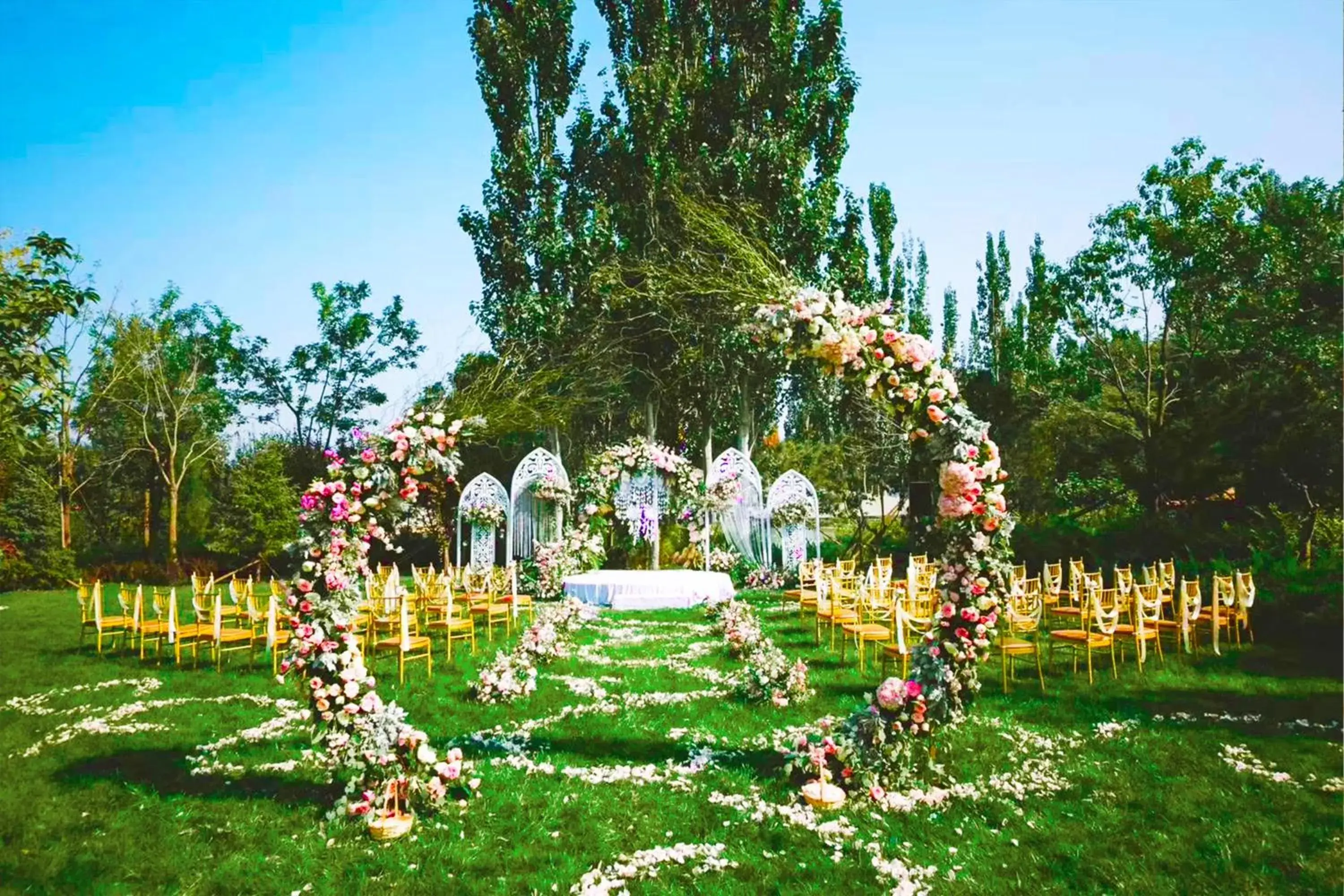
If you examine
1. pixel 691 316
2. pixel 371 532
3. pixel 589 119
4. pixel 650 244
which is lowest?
pixel 371 532

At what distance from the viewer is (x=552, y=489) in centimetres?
1744

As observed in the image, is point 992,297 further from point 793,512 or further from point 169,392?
point 169,392

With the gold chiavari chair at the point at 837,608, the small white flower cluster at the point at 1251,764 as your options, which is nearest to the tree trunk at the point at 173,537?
the gold chiavari chair at the point at 837,608

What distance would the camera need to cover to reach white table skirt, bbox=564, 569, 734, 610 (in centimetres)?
1444

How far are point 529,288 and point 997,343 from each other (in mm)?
18974

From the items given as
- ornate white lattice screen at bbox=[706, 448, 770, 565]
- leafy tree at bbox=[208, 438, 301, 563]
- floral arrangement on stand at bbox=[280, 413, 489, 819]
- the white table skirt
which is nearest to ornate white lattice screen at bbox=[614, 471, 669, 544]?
ornate white lattice screen at bbox=[706, 448, 770, 565]

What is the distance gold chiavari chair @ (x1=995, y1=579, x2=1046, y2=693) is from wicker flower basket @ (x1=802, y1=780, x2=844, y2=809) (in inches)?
99.6

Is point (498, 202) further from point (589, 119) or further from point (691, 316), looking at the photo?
point (691, 316)

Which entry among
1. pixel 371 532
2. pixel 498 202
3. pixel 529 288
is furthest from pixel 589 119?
pixel 371 532

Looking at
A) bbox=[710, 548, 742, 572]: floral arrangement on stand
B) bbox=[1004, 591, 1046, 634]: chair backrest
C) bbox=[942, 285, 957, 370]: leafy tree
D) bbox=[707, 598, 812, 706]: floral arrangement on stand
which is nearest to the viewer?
bbox=[707, 598, 812, 706]: floral arrangement on stand

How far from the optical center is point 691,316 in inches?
808

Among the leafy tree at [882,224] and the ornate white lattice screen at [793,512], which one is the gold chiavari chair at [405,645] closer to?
the ornate white lattice screen at [793,512]

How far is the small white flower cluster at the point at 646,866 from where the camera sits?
383cm

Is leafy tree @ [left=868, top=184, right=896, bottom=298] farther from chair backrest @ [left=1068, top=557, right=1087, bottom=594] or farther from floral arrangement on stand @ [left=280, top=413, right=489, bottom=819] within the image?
floral arrangement on stand @ [left=280, top=413, right=489, bottom=819]
